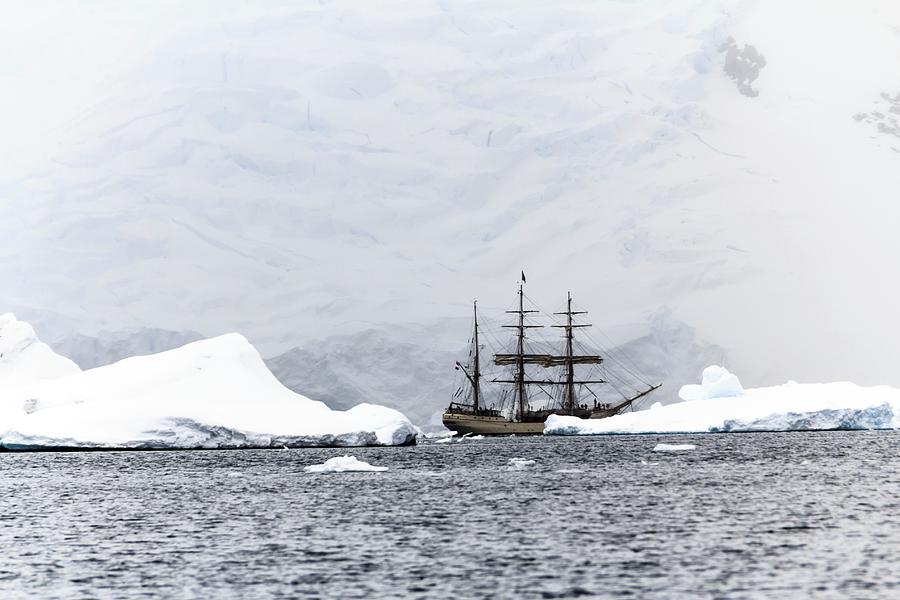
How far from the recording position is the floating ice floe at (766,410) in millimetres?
89562

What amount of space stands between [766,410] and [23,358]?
182 feet

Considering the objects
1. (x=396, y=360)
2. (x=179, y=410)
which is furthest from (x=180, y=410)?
(x=396, y=360)

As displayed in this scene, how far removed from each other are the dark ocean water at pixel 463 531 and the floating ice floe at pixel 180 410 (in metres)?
10.1

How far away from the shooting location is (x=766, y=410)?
91.4 metres

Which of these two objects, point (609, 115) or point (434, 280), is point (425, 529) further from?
point (609, 115)

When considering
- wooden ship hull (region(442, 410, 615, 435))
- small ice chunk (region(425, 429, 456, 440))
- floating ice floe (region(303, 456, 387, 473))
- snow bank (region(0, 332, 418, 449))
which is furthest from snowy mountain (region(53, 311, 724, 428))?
floating ice floe (region(303, 456, 387, 473))

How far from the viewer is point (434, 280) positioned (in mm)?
140625

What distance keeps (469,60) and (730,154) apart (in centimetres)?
3887

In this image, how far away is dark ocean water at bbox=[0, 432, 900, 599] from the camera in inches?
870

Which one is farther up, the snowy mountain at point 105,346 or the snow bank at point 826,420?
the snowy mountain at point 105,346

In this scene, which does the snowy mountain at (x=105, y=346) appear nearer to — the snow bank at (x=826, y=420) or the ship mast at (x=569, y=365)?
the ship mast at (x=569, y=365)

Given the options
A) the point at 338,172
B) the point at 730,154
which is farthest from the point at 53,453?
the point at 730,154

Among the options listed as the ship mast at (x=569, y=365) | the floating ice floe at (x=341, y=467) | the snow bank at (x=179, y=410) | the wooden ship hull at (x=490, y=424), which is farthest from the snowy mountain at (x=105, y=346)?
the floating ice floe at (x=341, y=467)

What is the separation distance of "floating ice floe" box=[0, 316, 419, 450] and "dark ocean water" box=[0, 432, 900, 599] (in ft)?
33.3
